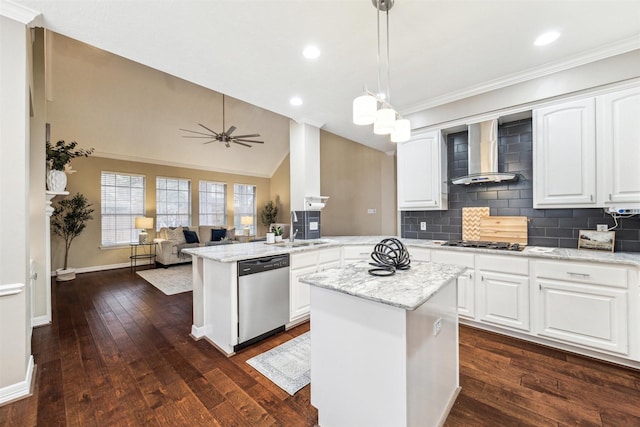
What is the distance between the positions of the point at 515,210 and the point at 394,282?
98.6 inches

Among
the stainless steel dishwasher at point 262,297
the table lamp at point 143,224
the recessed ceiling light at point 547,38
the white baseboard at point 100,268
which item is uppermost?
the recessed ceiling light at point 547,38

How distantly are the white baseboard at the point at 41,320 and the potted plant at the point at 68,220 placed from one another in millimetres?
2831

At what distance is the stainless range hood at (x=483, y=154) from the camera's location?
2.97 meters

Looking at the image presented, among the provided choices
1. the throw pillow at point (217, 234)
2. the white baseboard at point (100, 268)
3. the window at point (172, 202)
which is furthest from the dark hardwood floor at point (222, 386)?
the window at point (172, 202)

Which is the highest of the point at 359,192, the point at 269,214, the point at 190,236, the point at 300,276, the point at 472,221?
the point at 359,192

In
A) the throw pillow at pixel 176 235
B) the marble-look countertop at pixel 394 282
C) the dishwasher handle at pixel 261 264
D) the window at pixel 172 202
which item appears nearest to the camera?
the marble-look countertop at pixel 394 282

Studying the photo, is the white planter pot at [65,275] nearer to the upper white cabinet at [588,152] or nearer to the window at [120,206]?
the window at [120,206]

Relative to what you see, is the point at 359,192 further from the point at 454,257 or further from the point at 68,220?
the point at 68,220

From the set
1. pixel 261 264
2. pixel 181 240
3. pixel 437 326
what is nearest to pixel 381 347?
pixel 437 326

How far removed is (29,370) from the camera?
6.47 ft

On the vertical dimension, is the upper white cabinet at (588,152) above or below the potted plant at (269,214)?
above

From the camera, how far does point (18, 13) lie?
5.93 ft

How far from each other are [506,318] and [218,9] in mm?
3734

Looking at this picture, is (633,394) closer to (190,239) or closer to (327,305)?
(327,305)
